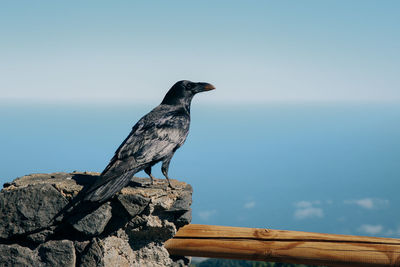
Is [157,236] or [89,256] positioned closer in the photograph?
[89,256]

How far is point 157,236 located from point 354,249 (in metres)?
1.72

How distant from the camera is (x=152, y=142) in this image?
11.9ft

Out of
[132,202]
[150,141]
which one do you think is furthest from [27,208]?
[150,141]

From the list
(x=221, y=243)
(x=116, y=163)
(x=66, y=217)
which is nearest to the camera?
(x=66, y=217)

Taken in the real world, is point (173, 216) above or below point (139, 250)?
above

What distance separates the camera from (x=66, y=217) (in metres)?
3.06

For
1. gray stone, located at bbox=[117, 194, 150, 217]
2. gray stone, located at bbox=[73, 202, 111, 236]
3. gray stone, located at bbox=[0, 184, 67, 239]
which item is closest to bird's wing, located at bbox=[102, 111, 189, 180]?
gray stone, located at bbox=[117, 194, 150, 217]

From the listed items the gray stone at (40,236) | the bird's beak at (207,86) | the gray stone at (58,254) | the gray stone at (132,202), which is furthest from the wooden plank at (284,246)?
the bird's beak at (207,86)

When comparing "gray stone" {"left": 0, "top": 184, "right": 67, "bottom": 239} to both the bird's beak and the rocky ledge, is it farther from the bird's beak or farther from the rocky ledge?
the bird's beak

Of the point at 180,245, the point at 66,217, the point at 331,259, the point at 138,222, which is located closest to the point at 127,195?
the point at 138,222

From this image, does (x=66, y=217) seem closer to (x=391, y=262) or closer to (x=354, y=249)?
(x=354, y=249)

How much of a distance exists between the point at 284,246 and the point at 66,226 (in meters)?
1.88

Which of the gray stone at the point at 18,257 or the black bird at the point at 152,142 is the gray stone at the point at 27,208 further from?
the black bird at the point at 152,142

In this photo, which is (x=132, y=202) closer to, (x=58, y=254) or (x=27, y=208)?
(x=58, y=254)
